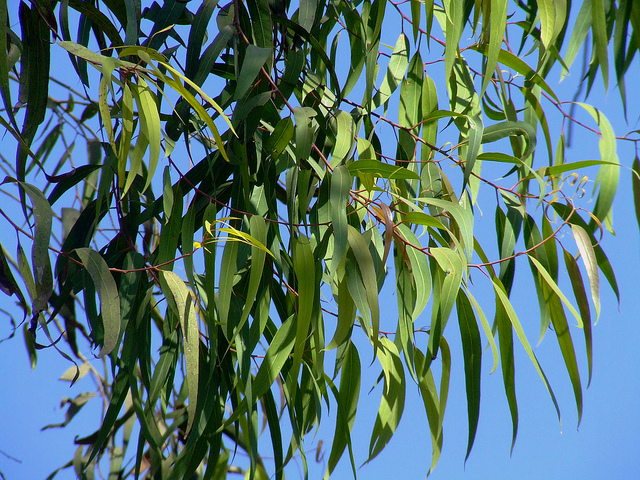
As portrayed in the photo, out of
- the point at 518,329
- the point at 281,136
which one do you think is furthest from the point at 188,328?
the point at 518,329

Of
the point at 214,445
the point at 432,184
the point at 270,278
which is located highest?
the point at 432,184

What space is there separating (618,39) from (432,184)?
12.6 inches

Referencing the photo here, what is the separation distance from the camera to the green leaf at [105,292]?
20.5 inches

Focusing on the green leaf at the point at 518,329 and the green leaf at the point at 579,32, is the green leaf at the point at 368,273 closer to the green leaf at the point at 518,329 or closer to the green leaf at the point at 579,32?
the green leaf at the point at 518,329

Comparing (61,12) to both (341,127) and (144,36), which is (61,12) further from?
(341,127)

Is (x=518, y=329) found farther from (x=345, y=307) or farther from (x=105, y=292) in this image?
(x=105, y=292)

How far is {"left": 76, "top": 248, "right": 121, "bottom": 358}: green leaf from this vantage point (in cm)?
52

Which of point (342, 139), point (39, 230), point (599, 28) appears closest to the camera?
point (39, 230)

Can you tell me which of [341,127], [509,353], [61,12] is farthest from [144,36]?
[509,353]

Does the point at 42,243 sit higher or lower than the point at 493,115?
lower

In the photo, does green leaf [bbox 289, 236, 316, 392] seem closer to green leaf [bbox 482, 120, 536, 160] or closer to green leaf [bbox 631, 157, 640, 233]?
green leaf [bbox 482, 120, 536, 160]

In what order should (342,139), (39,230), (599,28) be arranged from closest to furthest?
(39,230) → (342,139) → (599,28)

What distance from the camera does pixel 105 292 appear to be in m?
0.55

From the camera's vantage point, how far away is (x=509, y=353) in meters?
0.67
